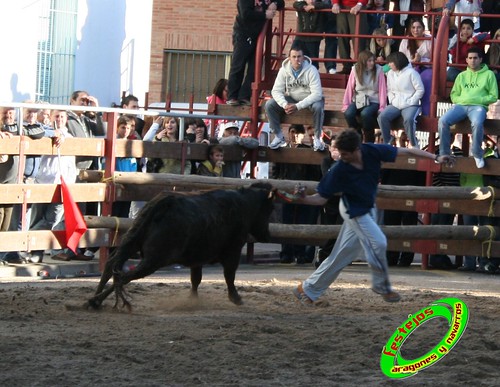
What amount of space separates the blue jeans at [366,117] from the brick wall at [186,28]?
13.0 metres

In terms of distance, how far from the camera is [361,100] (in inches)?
613

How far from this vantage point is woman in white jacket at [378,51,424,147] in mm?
15250

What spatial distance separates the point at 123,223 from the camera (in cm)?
1400

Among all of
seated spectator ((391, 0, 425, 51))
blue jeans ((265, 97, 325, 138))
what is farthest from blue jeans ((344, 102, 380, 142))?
seated spectator ((391, 0, 425, 51))

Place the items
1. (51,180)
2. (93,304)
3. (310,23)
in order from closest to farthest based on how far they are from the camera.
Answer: (93,304)
(51,180)
(310,23)

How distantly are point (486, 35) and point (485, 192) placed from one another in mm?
2398

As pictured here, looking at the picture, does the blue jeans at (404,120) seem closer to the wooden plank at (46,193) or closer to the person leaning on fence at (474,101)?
the person leaning on fence at (474,101)

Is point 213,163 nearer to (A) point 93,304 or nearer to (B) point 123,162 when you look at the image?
(B) point 123,162

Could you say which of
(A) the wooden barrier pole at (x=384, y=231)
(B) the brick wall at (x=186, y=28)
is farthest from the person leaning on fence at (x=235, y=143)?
(B) the brick wall at (x=186, y=28)

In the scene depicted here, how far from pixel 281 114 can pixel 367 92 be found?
4.32 feet

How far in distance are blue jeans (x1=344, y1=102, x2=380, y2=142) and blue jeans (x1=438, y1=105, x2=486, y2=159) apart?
38.4 inches

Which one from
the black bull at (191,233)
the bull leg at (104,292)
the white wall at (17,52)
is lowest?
the bull leg at (104,292)

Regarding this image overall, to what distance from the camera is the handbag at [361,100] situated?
15.5 m

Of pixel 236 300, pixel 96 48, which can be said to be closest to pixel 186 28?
pixel 96 48
